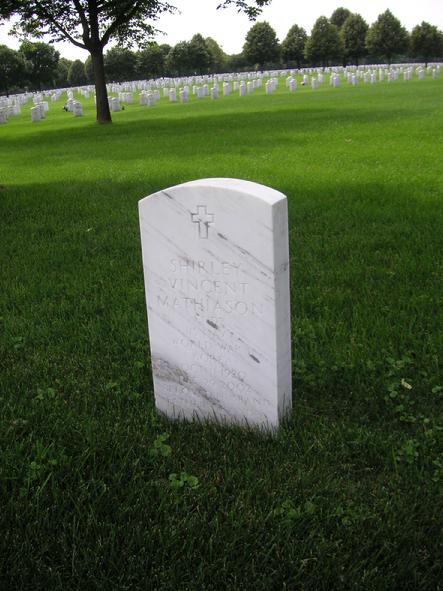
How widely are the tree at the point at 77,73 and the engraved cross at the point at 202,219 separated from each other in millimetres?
93651

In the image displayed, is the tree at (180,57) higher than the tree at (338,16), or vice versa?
the tree at (338,16)

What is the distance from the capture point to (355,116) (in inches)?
698

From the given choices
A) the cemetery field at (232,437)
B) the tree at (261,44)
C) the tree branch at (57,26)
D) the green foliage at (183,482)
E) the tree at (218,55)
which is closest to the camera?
the cemetery field at (232,437)

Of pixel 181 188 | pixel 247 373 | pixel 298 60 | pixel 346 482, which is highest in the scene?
pixel 298 60

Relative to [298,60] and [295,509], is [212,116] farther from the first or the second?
[298,60]

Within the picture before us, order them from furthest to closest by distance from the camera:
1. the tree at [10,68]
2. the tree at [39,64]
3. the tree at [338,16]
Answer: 1. the tree at [338,16]
2. the tree at [39,64]
3. the tree at [10,68]

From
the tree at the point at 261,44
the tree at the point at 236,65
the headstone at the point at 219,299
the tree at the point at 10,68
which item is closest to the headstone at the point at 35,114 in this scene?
the headstone at the point at 219,299

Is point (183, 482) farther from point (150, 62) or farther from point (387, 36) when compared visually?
point (150, 62)

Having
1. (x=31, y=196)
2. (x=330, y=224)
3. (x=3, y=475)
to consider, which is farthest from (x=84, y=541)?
(x=31, y=196)

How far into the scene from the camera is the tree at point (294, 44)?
7856cm

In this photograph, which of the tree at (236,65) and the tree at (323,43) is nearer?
the tree at (323,43)

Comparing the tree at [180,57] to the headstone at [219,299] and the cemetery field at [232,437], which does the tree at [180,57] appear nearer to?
the cemetery field at [232,437]

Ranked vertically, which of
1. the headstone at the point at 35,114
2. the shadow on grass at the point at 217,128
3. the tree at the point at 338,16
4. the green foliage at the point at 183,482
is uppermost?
the tree at the point at 338,16

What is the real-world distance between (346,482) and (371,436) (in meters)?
0.36
